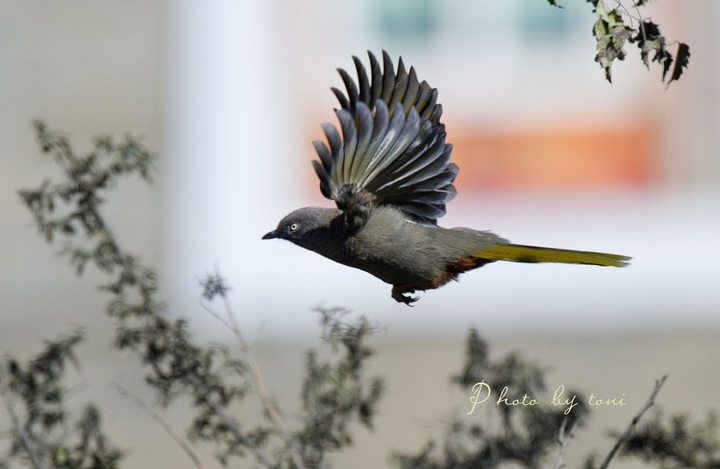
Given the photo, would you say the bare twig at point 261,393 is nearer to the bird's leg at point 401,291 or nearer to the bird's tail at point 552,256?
the bird's leg at point 401,291

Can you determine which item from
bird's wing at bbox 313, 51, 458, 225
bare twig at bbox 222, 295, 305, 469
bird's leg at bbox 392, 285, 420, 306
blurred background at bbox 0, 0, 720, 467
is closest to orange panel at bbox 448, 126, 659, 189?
blurred background at bbox 0, 0, 720, 467

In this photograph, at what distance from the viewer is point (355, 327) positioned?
283cm

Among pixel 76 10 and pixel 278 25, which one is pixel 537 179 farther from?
pixel 76 10

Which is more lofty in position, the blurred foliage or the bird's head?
the bird's head

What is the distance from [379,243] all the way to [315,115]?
7963 mm

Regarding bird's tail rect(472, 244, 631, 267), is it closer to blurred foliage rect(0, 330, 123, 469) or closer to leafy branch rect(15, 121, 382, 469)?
leafy branch rect(15, 121, 382, 469)

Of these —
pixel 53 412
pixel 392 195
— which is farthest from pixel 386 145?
pixel 53 412

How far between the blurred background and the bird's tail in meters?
6.91

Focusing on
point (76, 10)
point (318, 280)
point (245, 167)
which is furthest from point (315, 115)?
point (76, 10)

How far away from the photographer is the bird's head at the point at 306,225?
9.62 ft

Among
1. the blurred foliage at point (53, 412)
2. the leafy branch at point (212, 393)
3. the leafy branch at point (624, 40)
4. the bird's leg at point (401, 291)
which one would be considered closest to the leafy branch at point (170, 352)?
the leafy branch at point (212, 393)

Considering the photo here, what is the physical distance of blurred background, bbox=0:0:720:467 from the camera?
10.2m

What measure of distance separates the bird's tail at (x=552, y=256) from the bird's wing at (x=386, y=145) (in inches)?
10.3

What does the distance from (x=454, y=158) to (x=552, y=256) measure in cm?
755
